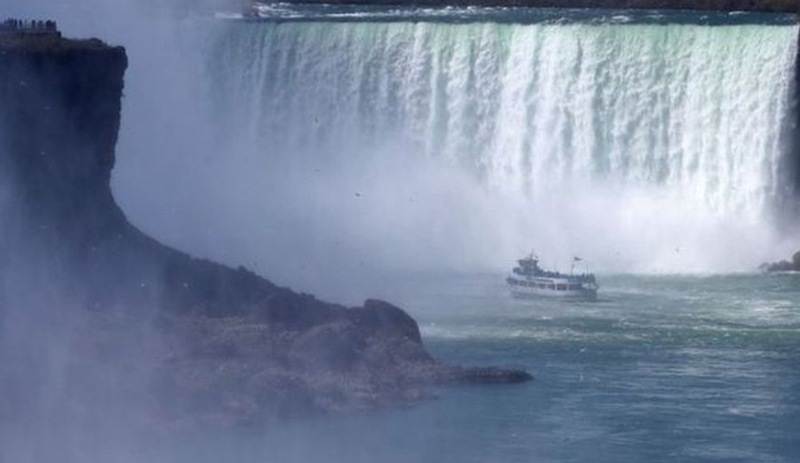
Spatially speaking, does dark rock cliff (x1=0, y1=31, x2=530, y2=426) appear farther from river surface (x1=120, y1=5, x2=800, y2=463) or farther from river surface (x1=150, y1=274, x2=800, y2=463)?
river surface (x1=120, y1=5, x2=800, y2=463)

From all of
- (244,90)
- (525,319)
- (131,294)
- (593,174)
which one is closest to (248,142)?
(244,90)

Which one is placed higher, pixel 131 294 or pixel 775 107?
pixel 775 107

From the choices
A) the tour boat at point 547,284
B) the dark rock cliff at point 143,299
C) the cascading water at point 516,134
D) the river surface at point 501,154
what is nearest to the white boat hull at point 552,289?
the tour boat at point 547,284

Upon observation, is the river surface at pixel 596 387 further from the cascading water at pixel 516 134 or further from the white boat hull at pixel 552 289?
the cascading water at pixel 516 134

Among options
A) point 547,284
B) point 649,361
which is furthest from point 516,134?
point 649,361

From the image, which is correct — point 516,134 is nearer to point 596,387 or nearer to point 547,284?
point 547,284

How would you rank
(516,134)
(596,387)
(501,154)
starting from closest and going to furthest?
(596,387), (516,134), (501,154)

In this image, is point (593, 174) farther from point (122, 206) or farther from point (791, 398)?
point (791, 398)
